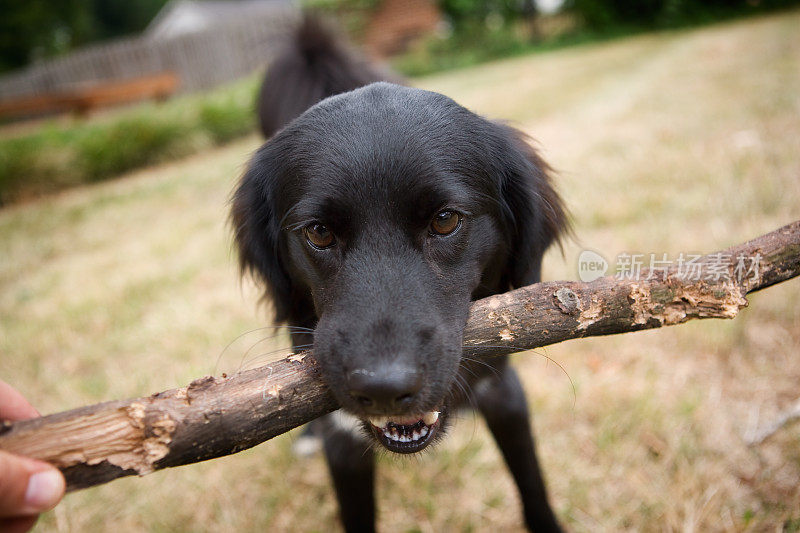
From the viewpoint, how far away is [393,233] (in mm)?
1576

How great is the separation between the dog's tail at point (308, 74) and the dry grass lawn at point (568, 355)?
550 millimetres

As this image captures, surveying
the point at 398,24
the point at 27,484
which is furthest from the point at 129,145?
the point at 398,24

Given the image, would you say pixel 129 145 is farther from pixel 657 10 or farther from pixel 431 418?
pixel 657 10

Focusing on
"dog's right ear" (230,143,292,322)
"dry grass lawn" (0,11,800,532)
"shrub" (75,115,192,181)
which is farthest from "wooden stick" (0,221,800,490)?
"shrub" (75,115,192,181)

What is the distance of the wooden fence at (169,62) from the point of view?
16484 millimetres

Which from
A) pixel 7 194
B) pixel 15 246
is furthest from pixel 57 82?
pixel 15 246

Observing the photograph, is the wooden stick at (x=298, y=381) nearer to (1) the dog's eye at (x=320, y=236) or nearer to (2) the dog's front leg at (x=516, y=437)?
(1) the dog's eye at (x=320, y=236)

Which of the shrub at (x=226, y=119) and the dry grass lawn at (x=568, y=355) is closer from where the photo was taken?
the dry grass lawn at (x=568, y=355)

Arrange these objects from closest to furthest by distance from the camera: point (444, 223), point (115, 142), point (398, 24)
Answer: point (444, 223) → point (115, 142) → point (398, 24)

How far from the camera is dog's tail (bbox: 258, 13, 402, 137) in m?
3.22

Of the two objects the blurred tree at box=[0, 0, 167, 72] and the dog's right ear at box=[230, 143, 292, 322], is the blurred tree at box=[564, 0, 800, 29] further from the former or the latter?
the blurred tree at box=[0, 0, 167, 72]

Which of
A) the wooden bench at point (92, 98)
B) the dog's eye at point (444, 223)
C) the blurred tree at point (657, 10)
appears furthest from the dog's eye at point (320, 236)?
the blurred tree at point (657, 10)

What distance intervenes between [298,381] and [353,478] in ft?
3.28

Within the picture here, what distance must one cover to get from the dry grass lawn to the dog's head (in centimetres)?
42
